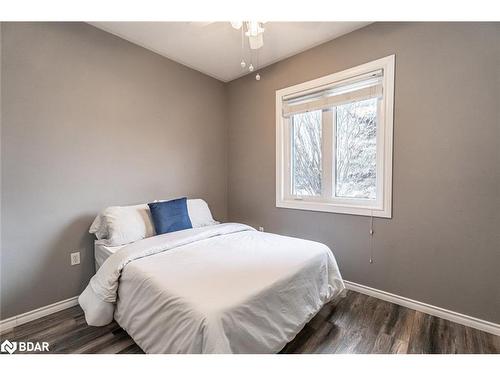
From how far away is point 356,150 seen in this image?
7.66 feet

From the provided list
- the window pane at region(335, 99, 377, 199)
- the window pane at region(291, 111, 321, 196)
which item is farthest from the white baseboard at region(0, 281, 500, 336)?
the window pane at region(291, 111, 321, 196)

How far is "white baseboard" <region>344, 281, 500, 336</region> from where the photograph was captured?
5.50 feet

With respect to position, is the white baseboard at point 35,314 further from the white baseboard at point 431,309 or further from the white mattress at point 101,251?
the white baseboard at point 431,309

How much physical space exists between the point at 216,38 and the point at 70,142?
165cm

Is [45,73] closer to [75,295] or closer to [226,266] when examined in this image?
[75,295]

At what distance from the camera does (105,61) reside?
2.21 meters

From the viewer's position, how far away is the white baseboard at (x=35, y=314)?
1745 mm

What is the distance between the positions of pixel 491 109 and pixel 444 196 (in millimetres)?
658

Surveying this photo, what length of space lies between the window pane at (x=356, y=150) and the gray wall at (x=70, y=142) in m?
1.84

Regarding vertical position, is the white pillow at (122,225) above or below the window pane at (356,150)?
below

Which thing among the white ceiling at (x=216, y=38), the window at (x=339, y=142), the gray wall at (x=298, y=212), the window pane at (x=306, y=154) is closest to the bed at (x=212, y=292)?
the gray wall at (x=298, y=212)

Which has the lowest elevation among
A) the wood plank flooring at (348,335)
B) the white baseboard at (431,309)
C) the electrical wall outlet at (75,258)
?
the wood plank flooring at (348,335)
